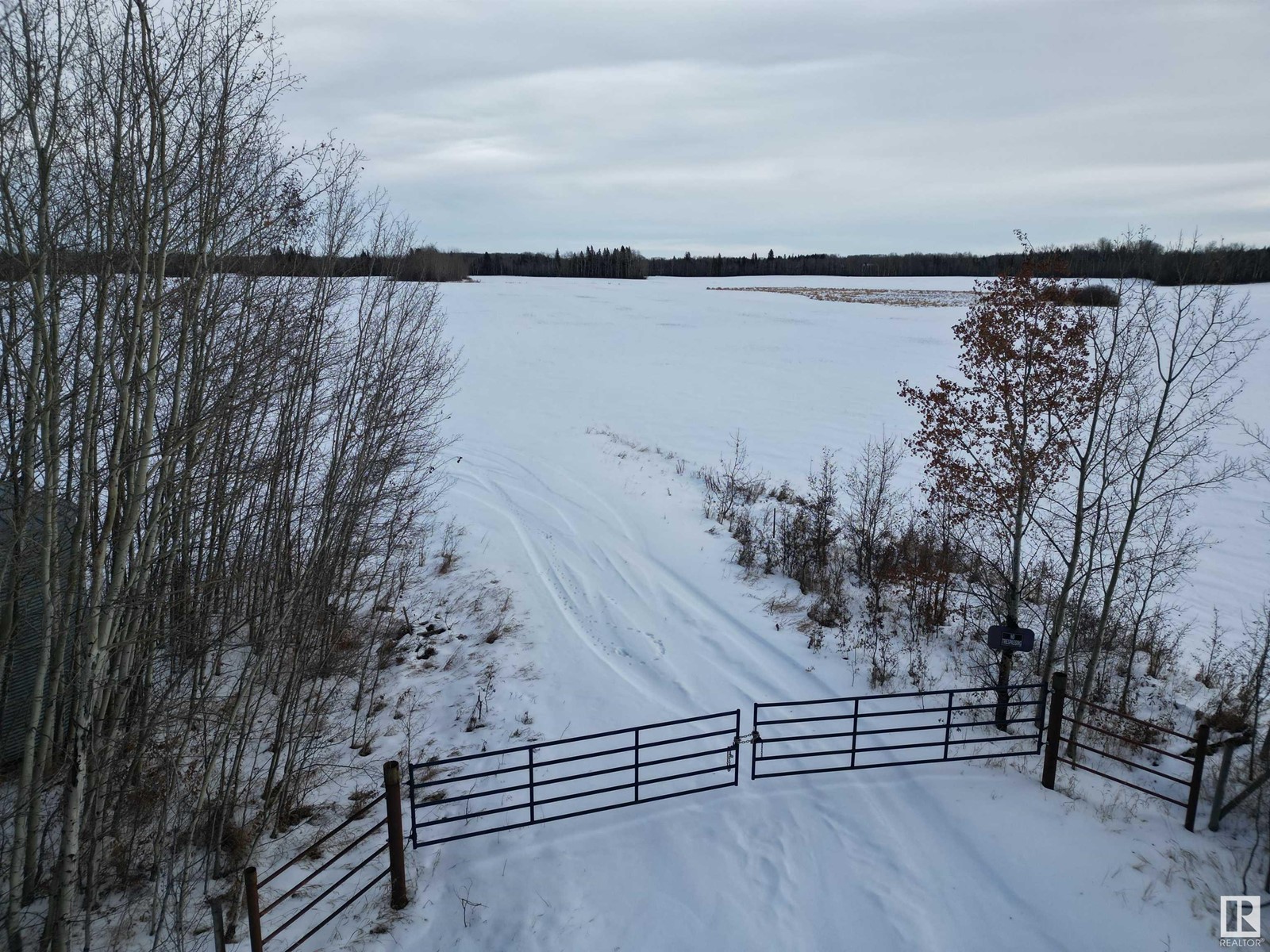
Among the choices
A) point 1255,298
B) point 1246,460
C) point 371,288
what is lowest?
point 1246,460

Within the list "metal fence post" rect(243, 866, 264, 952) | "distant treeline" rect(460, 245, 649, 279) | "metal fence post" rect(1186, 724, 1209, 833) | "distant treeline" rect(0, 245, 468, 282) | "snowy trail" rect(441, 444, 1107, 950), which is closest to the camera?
"metal fence post" rect(243, 866, 264, 952)

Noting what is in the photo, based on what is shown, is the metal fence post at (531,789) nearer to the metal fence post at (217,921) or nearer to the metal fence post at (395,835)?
the metal fence post at (395,835)

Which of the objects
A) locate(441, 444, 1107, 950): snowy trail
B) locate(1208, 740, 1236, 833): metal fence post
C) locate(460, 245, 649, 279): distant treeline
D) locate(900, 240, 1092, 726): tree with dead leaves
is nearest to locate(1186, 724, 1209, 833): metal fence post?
locate(1208, 740, 1236, 833): metal fence post

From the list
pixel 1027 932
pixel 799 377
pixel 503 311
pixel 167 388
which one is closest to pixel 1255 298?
pixel 799 377

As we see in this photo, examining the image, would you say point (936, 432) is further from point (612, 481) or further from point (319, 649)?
point (612, 481)

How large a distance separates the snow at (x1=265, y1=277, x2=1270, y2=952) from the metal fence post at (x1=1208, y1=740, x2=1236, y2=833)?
212 millimetres

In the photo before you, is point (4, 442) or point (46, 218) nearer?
point (46, 218)

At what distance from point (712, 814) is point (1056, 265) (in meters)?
10.6

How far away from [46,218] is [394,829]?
7.27 m

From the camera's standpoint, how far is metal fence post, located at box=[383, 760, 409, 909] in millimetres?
7934

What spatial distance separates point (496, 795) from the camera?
10367 millimetres

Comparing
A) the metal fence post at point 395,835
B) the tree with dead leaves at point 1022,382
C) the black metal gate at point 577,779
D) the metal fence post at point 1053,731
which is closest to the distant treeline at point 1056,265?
the tree with dead leaves at point 1022,382

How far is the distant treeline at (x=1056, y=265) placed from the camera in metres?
11.9

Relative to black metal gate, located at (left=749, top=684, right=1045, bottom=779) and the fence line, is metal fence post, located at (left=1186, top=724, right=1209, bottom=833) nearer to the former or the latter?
the fence line
